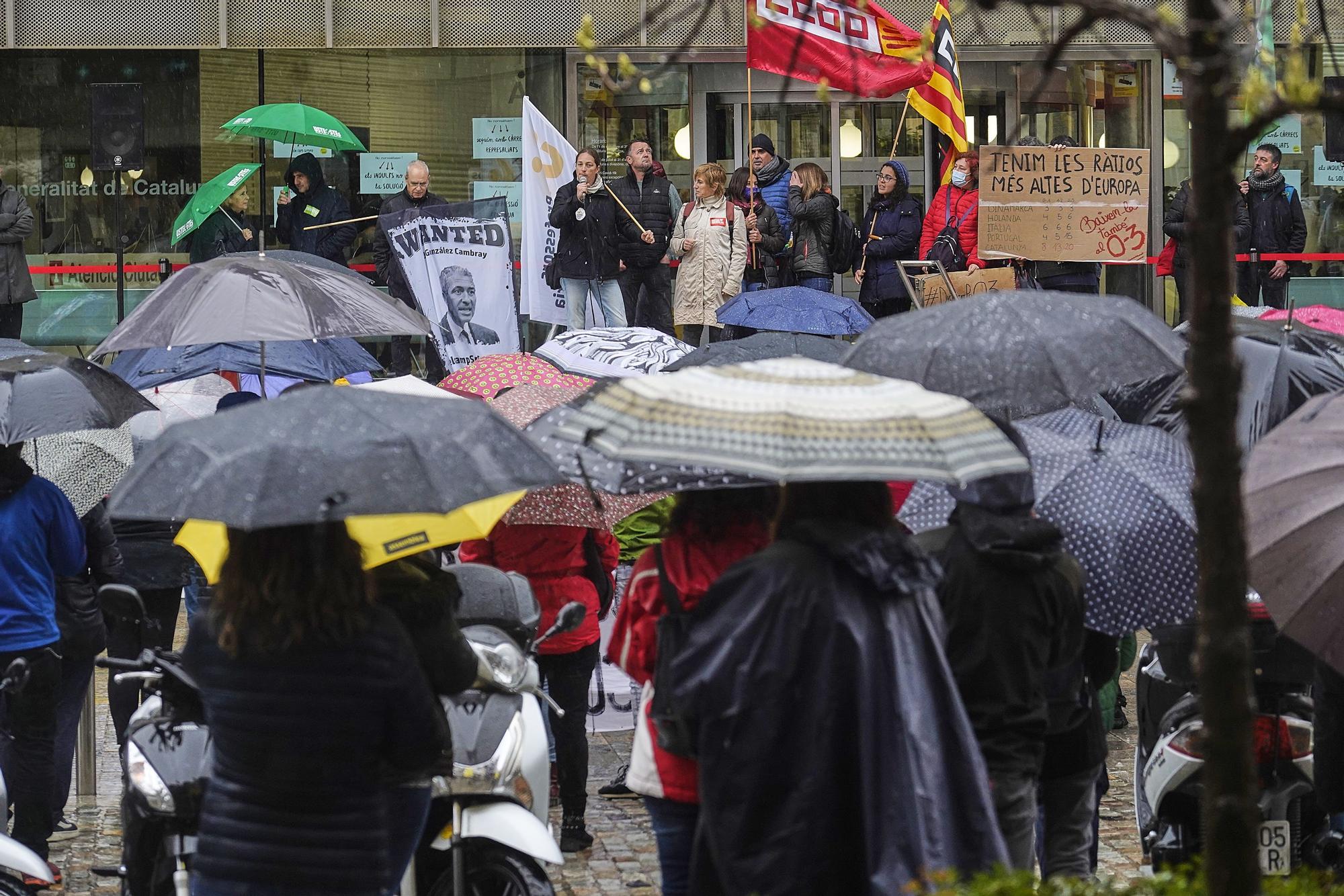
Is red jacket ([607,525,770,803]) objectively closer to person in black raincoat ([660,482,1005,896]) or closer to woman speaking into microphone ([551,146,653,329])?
person in black raincoat ([660,482,1005,896])

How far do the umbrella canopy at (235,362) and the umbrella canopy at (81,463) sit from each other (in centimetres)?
219

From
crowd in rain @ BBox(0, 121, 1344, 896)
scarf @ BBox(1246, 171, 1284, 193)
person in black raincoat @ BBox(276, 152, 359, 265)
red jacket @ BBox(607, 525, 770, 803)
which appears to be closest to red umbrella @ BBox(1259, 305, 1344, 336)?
crowd in rain @ BBox(0, 121, 1344, 896)

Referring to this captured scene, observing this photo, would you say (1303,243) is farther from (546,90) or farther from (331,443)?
(331,443)

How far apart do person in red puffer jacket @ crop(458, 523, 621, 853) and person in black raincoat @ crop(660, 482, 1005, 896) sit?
316cm

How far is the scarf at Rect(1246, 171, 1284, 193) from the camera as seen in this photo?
17375 mm

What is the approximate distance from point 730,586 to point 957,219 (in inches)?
456

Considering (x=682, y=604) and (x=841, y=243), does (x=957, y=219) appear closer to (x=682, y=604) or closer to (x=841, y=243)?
(x=841, y=243)

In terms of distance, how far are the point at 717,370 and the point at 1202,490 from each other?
5.17ft

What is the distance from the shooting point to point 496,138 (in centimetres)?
1986

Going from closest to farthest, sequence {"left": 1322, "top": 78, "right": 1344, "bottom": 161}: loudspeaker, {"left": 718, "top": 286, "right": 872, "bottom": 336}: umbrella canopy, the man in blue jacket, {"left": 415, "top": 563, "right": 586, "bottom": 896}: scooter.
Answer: {"left": 415, "top": 563, "right": 586, "bottom": 896}: scooter, the man in blue jacket, {"left": 718, "top": 286, "right": 872, "bottom": 336}: umbrella canopy, {"left": 1322, "top": 78, "right": 1344, "bottom": 161}: loudspeaker

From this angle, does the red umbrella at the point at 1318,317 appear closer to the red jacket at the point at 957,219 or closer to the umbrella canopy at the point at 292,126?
the red jacket at the point at 957,219

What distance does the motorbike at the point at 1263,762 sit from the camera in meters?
6.00

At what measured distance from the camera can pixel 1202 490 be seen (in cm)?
339

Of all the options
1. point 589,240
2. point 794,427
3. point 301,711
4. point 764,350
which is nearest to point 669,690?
point 794,427
